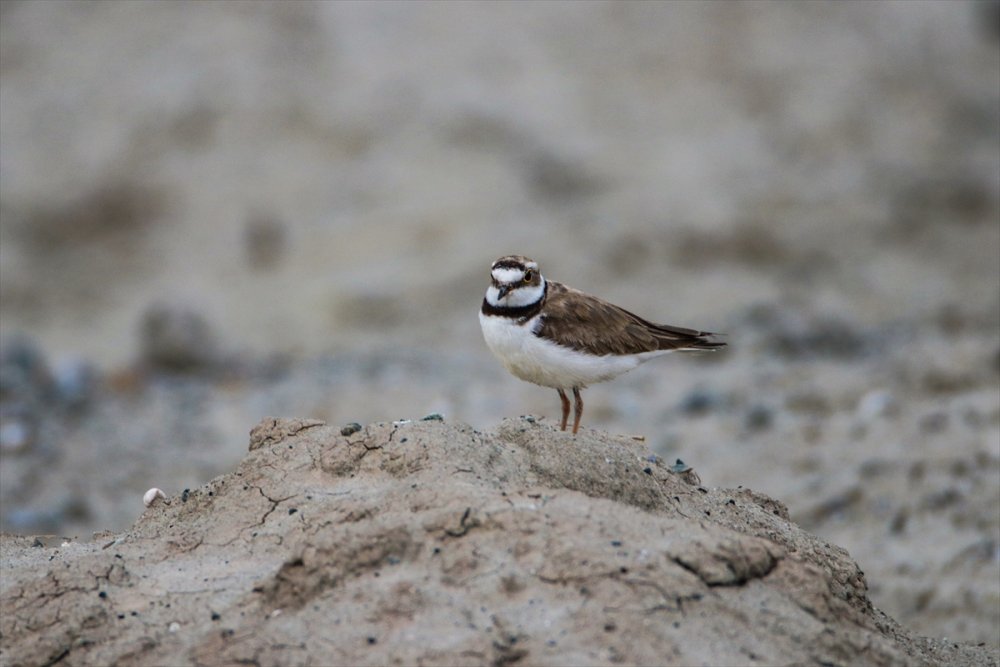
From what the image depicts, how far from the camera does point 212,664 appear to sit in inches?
170

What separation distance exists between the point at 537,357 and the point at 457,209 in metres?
10.3

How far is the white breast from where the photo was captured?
6.59 meters

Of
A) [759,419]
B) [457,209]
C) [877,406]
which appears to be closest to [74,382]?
[457,209]

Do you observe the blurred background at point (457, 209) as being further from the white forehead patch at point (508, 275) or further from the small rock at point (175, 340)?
the white forehead patch at point (508, 275)

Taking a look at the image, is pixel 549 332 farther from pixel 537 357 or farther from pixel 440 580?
pixel 440 580

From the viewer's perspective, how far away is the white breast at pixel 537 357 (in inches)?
260

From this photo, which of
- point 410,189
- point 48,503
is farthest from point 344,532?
point 410,189

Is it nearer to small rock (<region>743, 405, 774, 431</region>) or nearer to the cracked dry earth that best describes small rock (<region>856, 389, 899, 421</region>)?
small rock (<region>743, 405, 774, 431</region>)

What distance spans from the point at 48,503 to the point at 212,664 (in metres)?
7.58

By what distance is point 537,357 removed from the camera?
6.59 metres

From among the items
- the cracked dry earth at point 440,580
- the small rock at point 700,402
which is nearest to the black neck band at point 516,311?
the cracked dry earth at point 440,580

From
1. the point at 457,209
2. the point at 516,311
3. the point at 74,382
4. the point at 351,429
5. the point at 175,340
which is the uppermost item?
the point at 457,209

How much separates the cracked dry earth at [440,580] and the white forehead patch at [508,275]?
4.38 ft

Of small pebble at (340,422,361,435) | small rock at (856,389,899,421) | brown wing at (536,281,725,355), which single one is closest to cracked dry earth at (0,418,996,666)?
small pebble at (340,422,361,435)
